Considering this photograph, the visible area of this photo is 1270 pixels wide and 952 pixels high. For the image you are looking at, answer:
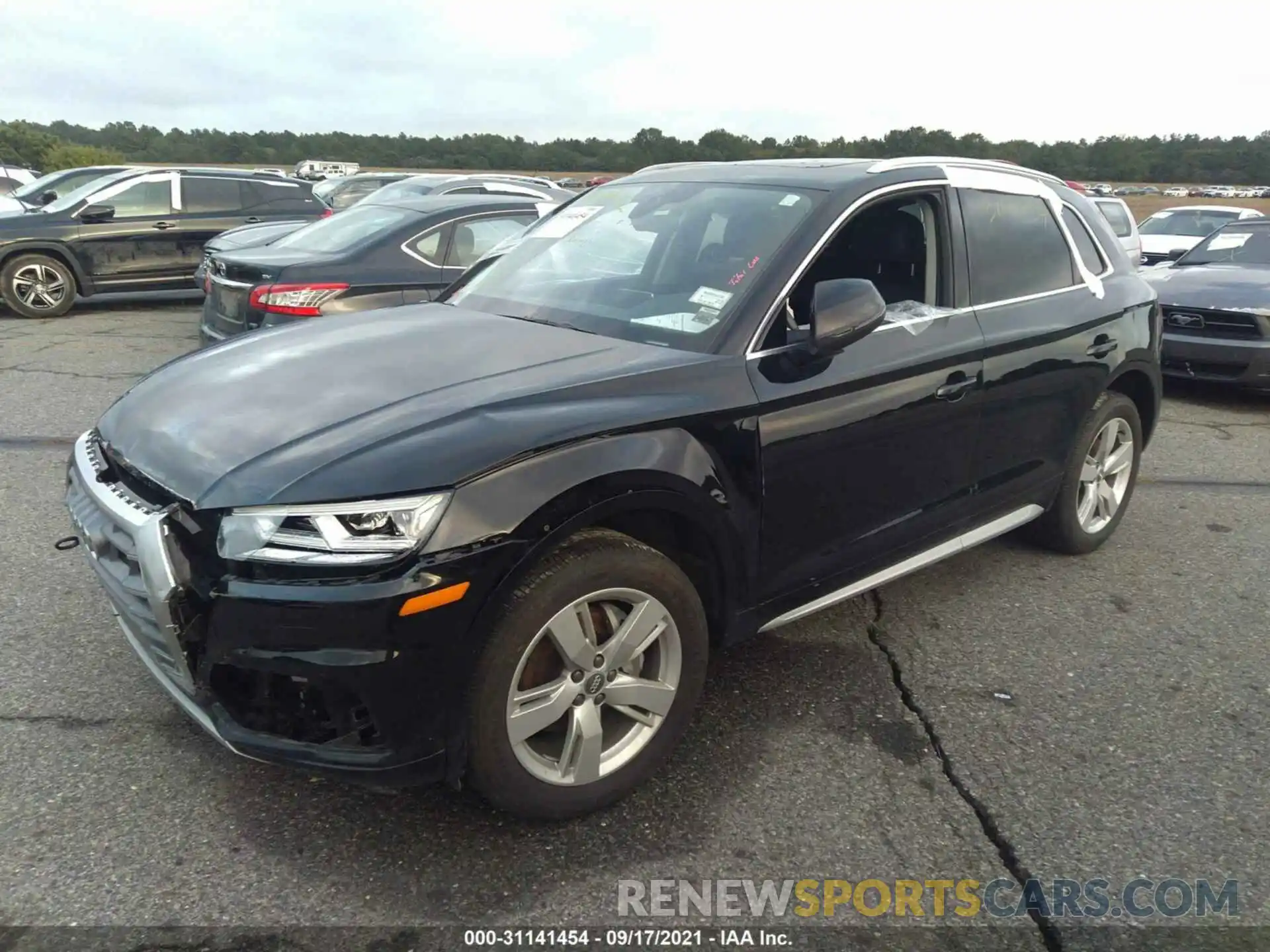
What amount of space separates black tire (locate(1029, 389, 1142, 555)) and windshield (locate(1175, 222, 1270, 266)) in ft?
18.7

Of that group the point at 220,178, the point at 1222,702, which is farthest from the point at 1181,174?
the point at 1222,702

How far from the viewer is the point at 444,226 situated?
696 centimetres

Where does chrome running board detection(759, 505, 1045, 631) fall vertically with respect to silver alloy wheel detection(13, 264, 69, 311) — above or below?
below

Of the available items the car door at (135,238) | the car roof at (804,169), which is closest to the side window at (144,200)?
the car door at (135,238)

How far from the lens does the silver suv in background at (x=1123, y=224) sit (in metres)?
11.7

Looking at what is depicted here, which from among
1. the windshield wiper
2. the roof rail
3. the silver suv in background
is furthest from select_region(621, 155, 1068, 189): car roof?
the silver suv in background

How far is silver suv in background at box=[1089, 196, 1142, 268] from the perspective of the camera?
38.4 ft

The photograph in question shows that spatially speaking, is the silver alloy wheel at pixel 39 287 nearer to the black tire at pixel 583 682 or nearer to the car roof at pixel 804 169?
the car roof at pixel 804 169

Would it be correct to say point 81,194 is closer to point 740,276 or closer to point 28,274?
point 28,274

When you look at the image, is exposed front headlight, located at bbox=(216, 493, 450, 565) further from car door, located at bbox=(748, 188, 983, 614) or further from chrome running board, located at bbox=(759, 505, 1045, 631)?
chrome running board, located at bbox=(759, 505, 1045, 631)

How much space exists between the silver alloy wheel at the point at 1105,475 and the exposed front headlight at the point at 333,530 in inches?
132

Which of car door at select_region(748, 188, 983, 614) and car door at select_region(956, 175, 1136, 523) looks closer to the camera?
car door at select_region(748, 188, 983, 614)

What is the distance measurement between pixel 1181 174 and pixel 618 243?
73899 mm

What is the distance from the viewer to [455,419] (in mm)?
2424
